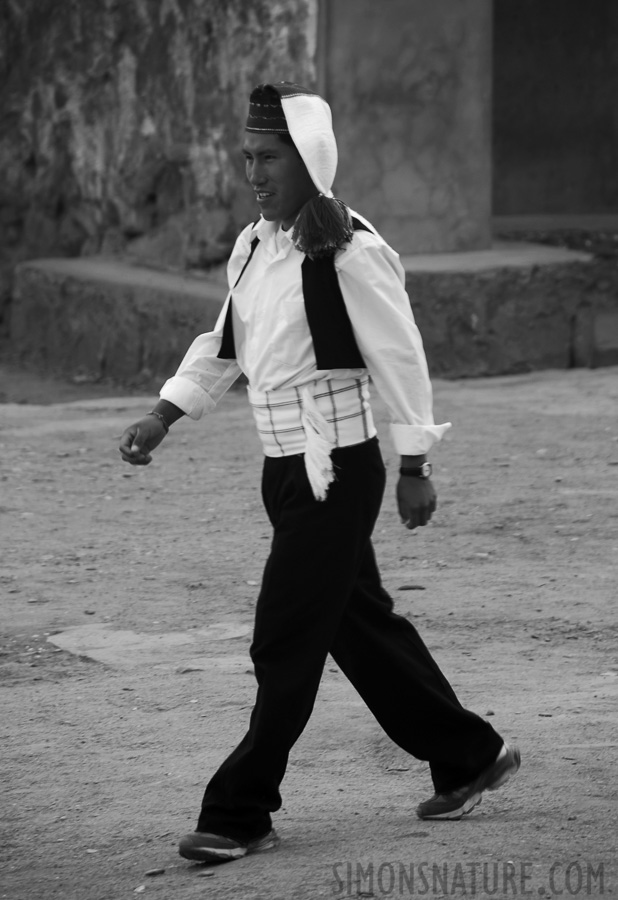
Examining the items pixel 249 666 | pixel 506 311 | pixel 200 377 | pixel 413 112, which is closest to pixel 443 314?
pixel 506 311

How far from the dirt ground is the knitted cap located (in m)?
1.36

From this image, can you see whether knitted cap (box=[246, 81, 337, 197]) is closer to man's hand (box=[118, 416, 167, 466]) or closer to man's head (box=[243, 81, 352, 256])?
man's head (box=[243, 81, 352, 256])

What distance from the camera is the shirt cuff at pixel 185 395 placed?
10.4 ft

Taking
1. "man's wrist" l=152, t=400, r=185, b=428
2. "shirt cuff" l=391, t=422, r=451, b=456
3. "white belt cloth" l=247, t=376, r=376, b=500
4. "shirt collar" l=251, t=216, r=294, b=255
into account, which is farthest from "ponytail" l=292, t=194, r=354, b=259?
"man's wrist" l=152, t=400, r=185, b=428

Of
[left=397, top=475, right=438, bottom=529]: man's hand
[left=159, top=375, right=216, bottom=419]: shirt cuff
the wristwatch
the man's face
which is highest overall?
the man's face

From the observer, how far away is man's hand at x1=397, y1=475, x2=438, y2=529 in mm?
2900

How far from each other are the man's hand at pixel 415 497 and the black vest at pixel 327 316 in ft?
0.85

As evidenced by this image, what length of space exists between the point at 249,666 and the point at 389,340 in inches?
65.1

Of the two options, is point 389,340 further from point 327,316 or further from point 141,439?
point 141,439

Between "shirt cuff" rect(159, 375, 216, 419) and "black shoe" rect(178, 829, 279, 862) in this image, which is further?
"shirt cuff" rect(159, 375, 216, 419)

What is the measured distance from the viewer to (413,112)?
9.14 m

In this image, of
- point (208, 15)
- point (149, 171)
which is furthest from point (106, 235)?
point (208, 15)

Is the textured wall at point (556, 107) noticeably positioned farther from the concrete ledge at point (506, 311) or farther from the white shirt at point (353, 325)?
the white shirt at point (353, 325)

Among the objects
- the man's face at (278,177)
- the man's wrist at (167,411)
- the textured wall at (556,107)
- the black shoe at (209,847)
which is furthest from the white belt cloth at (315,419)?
the textured wall at (556,107)
